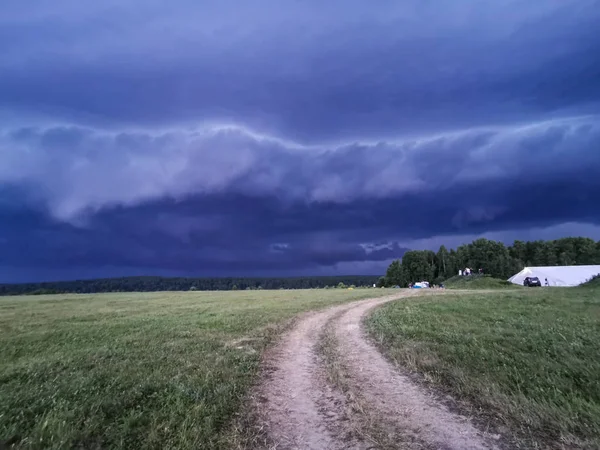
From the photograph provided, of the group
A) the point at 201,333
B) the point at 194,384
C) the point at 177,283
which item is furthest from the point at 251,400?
the point at 177,283

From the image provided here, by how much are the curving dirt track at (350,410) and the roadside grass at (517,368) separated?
701 mm

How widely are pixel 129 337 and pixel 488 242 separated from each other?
144m

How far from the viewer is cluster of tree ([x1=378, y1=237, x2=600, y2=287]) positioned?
130m

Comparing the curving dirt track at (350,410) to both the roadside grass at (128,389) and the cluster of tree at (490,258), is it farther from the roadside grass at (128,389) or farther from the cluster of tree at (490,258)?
the cluster of tree at (490,258)

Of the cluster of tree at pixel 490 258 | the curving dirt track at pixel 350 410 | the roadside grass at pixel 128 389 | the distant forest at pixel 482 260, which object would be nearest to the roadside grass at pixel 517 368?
the curving dirt track at pixel 350 410

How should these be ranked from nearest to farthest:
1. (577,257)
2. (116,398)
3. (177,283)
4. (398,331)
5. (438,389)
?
1. (116,398)
2. (438,389)
3. (398,331)
4. (577,257)
5. (177,283)

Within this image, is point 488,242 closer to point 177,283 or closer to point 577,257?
point 577,257

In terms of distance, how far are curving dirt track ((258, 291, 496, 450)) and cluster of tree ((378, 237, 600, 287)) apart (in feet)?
447

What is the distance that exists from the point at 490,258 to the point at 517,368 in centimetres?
14041

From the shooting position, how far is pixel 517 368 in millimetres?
10305

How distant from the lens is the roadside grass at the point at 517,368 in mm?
6785

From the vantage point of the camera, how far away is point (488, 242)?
13675 cm

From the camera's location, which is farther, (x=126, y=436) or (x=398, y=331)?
(x=398, y=331)

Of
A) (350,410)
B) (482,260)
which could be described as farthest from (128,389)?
(482,260)
